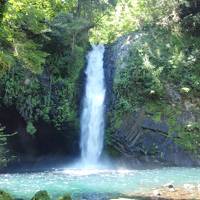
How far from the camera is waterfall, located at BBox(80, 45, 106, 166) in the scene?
27031mm

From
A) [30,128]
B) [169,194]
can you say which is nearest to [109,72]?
[30,128]

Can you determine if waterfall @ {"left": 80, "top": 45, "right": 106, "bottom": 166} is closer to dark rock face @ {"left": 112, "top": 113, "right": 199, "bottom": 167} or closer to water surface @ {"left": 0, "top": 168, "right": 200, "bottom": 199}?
dark rock face @ {"left": 112, "top": 113, "right": 199, "bottom": 167}

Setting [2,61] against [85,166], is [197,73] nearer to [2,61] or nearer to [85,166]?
[85,166]

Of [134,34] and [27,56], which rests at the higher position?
[134,34]

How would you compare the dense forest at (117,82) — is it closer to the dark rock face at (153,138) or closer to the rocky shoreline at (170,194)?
the dark rock face at (153,138)

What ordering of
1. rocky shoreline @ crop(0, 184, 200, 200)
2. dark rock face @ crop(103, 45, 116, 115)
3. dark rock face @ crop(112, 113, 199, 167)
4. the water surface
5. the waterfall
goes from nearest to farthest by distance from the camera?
rocky shoreline @ crop(0, 184, 200, 200), the water surface, dark rock face @ crop(112, 113, 199, 167), the waterfall, dark rock face @ crop(103, 45, 116, 115)

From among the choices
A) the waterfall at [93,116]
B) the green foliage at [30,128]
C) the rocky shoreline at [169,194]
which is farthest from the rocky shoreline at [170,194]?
the green foliage at [30,128]

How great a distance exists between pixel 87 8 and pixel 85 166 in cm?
2007

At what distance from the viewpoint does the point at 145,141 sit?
25.0m

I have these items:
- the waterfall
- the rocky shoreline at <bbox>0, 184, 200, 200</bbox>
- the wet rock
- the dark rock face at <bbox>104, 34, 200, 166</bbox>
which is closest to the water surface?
the rocky shoreline at <bbox>0, 184, 200, 200</bbox>

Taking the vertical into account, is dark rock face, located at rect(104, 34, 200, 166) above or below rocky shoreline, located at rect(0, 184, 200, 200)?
above

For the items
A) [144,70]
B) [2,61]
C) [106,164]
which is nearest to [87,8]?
[144,70]

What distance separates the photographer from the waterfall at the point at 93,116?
27031 mm

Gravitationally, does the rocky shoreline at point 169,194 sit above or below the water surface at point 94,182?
below
